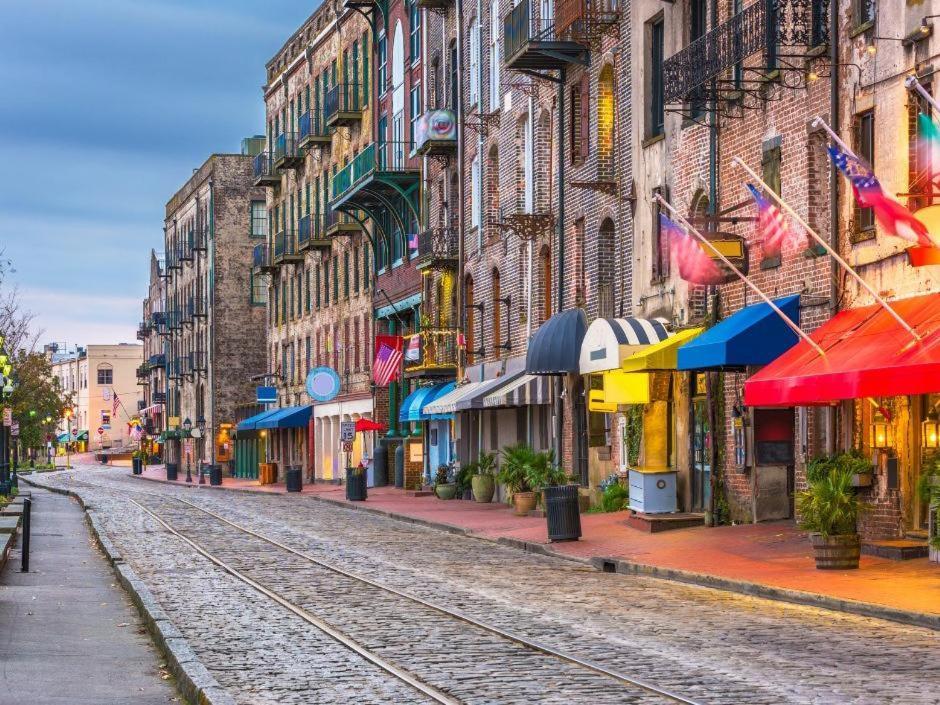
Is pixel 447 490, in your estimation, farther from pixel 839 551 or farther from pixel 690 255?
pixel 839 551

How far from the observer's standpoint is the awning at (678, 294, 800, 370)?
1005 inches

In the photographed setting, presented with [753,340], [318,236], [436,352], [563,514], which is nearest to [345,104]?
[318,236]

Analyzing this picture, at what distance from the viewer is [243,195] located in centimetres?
9206

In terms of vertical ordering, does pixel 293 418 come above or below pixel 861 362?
above

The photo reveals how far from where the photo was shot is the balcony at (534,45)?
A: 122ft

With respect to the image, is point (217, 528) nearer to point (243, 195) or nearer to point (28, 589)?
point (28, 589)

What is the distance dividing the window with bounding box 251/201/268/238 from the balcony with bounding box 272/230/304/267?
14423 millimetres

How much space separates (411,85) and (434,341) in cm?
1036

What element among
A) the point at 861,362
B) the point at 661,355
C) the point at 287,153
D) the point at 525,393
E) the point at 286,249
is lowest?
the point at 861,362

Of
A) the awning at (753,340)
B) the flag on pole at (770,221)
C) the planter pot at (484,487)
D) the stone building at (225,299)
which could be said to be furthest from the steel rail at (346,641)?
the stone building at (225,299)

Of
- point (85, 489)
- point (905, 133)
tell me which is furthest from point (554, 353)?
point (85, 489)

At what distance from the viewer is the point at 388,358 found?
174 ft

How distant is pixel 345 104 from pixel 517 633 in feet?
169

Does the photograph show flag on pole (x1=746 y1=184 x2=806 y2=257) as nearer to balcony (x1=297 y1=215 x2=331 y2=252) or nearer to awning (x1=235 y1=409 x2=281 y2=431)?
balcony (x1=297 y1=215 x2=331 y2=252)
